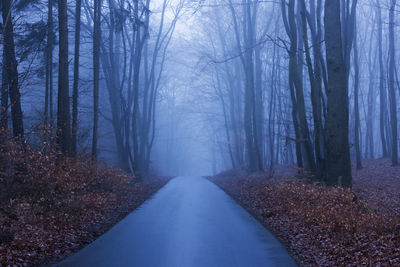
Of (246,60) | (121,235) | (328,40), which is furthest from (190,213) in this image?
(246,60)

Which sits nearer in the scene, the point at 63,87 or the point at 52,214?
the point at 52,214

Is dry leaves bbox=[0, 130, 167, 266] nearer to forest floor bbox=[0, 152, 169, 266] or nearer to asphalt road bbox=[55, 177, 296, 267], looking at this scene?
forest floor bbox=[0, 152, 169, 266]

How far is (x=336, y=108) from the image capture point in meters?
14.7

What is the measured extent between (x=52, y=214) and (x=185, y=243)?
4283 millimetres

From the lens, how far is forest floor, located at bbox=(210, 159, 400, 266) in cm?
734

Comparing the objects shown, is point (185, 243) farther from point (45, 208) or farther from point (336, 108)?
point (336, 108)

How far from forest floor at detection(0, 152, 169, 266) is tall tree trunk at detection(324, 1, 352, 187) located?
7497 millimetres

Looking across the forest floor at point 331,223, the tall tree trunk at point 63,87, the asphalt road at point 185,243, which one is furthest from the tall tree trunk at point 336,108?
the tall tree trunk at point 63,87

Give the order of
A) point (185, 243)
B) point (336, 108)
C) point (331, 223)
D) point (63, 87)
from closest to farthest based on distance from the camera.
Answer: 1. point (185, 243)
2. point (331, 223)
3. point (336, 108)
4. point (63, 87)

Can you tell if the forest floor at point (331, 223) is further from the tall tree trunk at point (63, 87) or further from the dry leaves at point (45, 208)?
the tall tree trunk at point (63, 87)

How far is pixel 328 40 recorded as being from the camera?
1498 cm

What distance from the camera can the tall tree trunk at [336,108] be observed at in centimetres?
1462

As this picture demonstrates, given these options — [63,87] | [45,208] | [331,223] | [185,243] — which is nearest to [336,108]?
[331,223]

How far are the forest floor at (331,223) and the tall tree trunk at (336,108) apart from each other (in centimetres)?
109
